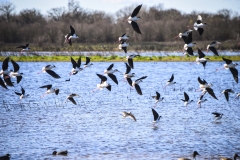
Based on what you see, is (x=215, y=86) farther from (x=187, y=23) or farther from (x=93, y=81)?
(x=187, y=23)

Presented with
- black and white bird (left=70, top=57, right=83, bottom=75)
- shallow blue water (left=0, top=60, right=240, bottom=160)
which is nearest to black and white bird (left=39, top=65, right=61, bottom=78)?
black and white bird (left=70, top=57, right=83, bottom=75)

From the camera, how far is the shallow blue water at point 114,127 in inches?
Result: 532

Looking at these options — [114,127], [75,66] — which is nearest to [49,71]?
[75,66]

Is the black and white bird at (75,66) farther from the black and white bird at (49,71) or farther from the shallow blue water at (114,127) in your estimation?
the shallow blue water at (114,127)

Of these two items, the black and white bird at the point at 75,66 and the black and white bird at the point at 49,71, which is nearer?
the black and white bird at the point at 49,71

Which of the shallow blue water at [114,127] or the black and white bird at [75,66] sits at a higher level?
the black and white bird at [75,66]

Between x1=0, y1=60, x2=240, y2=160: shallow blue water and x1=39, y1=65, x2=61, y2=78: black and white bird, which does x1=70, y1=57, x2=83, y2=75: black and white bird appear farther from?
x1=0, y1=60, x2=240, y2=160: shallow blue water

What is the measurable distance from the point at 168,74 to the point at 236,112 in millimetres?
15145

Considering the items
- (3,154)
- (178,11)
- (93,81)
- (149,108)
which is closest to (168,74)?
(93,81)

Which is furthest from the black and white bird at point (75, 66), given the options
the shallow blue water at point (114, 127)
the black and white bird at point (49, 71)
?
the shallow blue water at point (114, 127)

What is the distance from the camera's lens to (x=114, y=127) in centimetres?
1636

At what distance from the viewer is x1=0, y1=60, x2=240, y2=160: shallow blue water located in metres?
13.5

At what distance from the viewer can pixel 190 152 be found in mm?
13375

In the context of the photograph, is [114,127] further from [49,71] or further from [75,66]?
[49,71]
